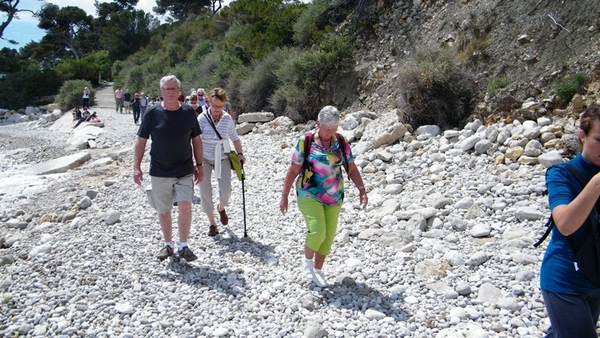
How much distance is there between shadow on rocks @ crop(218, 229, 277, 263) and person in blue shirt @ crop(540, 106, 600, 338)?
10.9 feet

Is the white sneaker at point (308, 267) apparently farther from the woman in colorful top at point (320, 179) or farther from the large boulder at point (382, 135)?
the large boulder at point (382, 135)

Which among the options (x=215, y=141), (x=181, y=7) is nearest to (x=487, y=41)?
(x=215, y=141)

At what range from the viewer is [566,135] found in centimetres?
679

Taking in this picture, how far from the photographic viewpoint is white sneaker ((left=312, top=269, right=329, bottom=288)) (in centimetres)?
435

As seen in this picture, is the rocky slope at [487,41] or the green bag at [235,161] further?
the rocky slope at [487,41]

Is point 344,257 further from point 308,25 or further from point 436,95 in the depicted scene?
point 308,25

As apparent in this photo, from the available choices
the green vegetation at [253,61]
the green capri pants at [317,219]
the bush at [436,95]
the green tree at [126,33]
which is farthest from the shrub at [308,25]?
the green tree at [126,33]

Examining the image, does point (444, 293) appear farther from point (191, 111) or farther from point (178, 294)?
point (191, 111)

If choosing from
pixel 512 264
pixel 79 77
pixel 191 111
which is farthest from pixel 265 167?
pixel 79 77

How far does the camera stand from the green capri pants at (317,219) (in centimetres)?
412

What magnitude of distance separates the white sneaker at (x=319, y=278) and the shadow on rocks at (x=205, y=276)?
0.71 metres

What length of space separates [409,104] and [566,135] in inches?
137

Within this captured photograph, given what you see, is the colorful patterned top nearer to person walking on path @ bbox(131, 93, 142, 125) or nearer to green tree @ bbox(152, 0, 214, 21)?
person walking on path @ bbox(131, 93, 142, 125)

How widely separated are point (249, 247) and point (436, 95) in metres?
5.83
